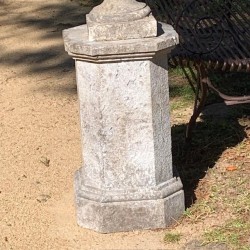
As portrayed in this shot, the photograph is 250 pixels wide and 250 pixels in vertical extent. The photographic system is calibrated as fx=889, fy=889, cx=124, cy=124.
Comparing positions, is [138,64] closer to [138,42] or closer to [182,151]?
[138,42]

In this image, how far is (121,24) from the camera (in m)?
4.27

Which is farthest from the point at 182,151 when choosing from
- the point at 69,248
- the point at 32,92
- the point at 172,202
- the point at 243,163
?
the point at 32,92

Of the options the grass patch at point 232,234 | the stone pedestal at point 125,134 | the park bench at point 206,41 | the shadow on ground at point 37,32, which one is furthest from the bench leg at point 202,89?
the shadow on ground at point 37,32

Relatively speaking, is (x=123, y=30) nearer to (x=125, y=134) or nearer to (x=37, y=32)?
(x=125, y=134)

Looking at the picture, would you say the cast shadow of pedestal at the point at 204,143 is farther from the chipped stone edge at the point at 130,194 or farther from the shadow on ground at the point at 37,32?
the shadow on ground at the point at 37,32

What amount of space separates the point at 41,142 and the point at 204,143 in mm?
1078

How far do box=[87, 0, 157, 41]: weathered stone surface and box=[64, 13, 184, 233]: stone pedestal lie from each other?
41 mm

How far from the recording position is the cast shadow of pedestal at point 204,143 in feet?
16.8

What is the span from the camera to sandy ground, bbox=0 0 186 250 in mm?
4590

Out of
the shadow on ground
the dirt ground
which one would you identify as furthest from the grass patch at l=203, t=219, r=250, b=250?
the shadow on ground

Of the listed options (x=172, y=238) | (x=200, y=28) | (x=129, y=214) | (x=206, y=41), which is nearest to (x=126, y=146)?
(x=129, y=214)

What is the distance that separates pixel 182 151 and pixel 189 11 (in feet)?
3.51

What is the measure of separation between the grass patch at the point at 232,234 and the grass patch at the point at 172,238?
135 millimetres

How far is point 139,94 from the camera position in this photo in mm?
4352
